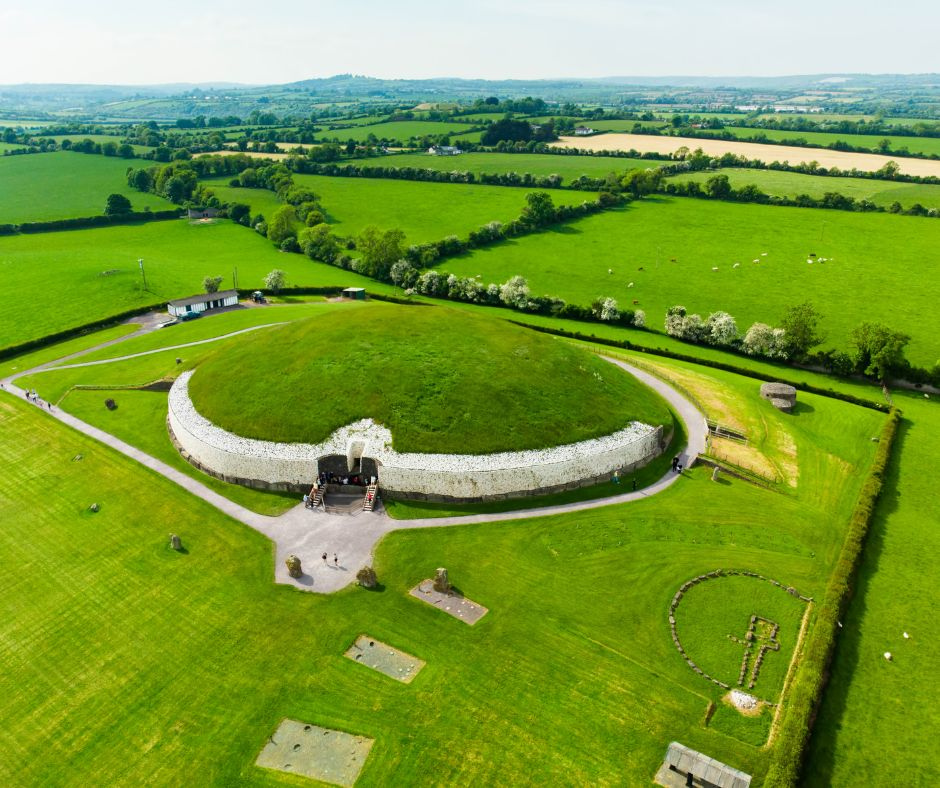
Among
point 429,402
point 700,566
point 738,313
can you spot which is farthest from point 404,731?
point 738,313

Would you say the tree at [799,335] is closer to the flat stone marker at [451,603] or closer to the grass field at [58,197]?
the flat stone marker at [451,603]

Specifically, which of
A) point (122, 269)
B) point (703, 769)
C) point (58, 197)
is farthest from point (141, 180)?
point (703, 769)

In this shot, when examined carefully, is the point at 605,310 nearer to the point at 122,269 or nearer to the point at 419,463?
the point at 419,463

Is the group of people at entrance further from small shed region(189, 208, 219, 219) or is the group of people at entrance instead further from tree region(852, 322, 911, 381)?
small shed region(189, 208, 219, 219)

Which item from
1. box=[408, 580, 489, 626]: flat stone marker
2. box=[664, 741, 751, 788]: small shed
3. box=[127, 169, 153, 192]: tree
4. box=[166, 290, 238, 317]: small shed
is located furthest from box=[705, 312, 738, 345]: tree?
box=[127, 169, 153, 192]: tree

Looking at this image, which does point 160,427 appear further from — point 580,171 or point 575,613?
point 580,171

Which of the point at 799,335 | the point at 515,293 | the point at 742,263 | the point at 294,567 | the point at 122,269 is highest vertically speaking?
the point at 122,269
